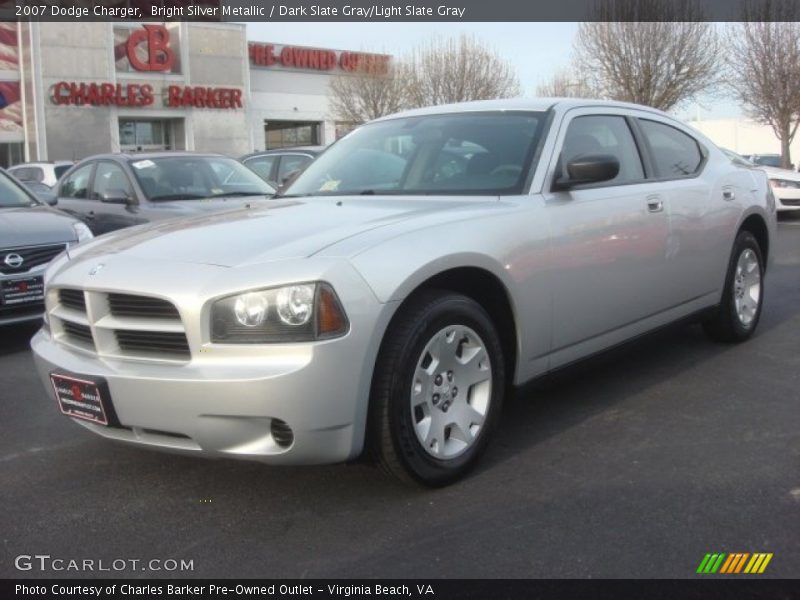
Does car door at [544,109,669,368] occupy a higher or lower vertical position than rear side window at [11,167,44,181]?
lower

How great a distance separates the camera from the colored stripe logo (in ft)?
8.98

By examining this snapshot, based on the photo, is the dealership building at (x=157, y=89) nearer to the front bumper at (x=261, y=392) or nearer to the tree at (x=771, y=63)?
the tree at (x=771, y=63)

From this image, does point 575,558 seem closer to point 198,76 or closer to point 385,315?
point 385,315

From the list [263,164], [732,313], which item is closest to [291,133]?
[263,164]

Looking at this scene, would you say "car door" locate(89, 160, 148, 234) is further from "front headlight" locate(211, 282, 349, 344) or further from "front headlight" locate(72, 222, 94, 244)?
"front headlight" locate(211, 282, 349, 344)

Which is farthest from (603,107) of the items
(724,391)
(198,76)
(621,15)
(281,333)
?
(198,76)

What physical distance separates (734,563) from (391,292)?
1.46 meters

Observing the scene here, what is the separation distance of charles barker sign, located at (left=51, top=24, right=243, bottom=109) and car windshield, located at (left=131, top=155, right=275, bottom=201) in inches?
978

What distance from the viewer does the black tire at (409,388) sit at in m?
3.13

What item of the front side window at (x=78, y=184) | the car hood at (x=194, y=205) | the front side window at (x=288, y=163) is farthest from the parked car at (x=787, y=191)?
the front side window at (x=78, y=184)

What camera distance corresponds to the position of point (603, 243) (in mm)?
4168

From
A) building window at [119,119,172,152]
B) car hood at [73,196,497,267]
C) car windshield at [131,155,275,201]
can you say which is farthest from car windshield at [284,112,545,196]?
building window at [119,119,172,152]

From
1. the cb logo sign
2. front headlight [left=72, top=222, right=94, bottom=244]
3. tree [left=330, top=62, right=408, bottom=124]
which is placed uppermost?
the cb logo sign
